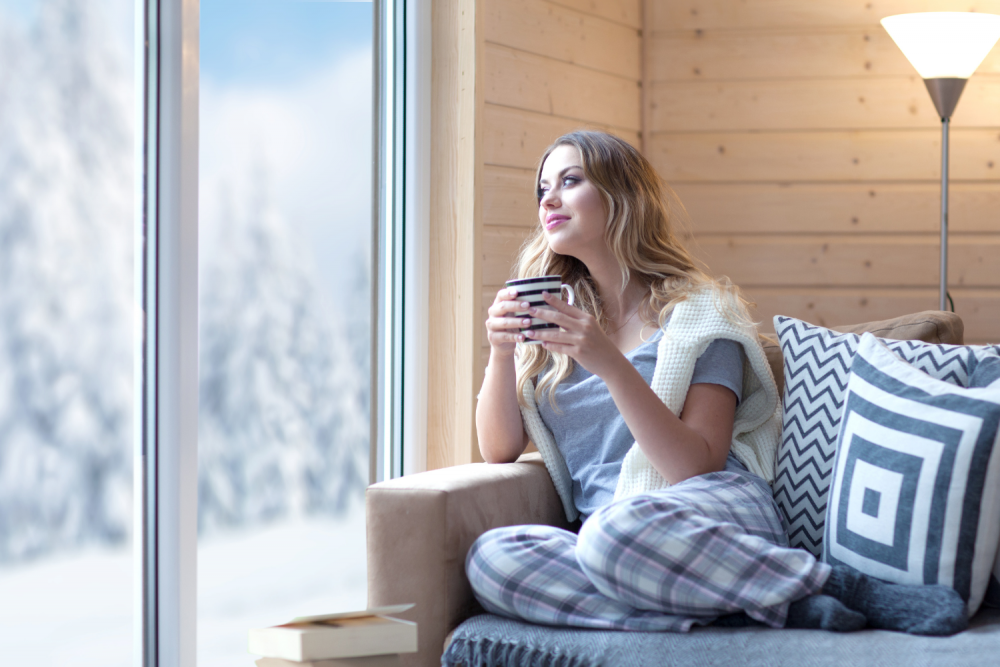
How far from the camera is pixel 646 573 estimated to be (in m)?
1.17

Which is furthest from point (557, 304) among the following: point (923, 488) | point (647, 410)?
point (923, 488)

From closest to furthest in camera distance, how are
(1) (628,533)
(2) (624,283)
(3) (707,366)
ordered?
(1) (628,533) < (3) (707,366) < (2) (624,283)

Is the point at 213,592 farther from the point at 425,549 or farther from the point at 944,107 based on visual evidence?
the point at 944,107

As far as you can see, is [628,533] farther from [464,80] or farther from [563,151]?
[464,80]

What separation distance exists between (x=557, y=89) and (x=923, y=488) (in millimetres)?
1716

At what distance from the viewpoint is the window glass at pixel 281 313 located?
190cm

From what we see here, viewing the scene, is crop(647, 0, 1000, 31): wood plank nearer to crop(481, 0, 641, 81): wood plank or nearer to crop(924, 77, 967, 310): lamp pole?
crop(481, 0, 641, 81): wood plank

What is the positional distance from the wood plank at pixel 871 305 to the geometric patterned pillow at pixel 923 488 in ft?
5.04

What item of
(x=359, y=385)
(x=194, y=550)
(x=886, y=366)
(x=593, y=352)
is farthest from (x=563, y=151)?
(x=194, y=550)

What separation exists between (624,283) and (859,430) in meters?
0.52

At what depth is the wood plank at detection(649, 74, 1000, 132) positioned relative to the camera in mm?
2771

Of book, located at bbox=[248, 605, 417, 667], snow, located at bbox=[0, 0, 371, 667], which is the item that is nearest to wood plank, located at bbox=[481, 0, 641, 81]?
snow, located at bbox=[0, 0, 371, 667]

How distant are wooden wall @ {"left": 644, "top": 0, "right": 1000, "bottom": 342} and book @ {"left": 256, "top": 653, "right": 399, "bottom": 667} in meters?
2.13

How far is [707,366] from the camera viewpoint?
5.01 feet
